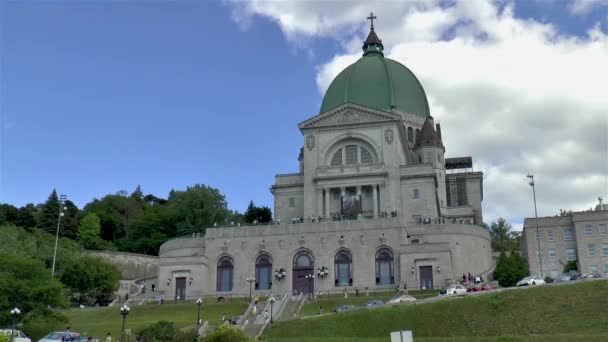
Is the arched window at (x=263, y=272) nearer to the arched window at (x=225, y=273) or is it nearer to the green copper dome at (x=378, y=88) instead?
the arched window at (x=225, y=273)

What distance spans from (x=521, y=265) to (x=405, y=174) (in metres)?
17.5

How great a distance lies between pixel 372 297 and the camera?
6175cm

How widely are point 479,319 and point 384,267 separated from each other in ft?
78.8

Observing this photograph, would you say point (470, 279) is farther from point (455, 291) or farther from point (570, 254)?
point (570, 254)

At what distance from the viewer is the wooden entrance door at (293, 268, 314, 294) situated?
231ft

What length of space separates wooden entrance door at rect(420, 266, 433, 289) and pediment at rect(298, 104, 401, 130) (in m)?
20.3

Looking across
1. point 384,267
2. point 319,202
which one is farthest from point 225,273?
point 384,267

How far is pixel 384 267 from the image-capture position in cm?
6969

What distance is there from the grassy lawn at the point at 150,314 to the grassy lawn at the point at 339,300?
5.69 meters

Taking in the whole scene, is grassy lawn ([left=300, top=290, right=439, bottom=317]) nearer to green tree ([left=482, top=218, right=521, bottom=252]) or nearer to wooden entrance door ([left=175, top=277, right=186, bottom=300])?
wooden entrance door ([left=175, top=277, right=186, bottom=300])

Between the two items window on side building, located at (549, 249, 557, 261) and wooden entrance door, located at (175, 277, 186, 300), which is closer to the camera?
wooden entrance door, located at (175, 277, 186, 300)

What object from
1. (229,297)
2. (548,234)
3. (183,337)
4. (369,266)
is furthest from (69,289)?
(548,234)

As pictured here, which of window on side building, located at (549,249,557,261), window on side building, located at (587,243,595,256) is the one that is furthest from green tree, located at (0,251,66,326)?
window on side building, located at (587,243,595,256)

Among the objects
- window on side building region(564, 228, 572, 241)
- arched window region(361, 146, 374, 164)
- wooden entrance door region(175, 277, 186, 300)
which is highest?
arched window region(361, 146, 374, 164)
